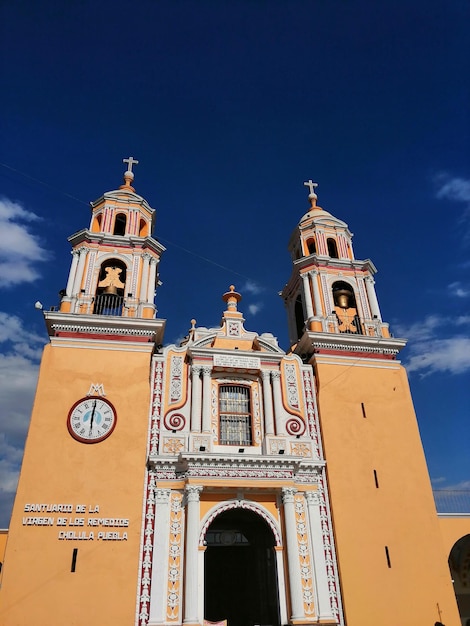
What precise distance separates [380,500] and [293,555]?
340 cm

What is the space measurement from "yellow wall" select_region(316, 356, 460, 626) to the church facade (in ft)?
0.15

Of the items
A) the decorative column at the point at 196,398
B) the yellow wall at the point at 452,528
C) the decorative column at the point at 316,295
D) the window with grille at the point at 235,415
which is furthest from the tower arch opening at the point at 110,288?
the yellow wall at the point at 452,528

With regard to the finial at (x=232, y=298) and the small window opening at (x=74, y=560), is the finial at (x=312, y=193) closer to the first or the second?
the finial at (x=232, y=298)

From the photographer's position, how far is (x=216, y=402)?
16.2m

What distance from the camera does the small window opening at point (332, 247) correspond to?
2148 cm

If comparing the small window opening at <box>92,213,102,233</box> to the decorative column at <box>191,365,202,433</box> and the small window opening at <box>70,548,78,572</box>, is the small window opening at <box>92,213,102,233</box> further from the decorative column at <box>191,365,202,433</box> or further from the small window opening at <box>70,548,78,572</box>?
the small window opening at <box>70,548,78,572</box>

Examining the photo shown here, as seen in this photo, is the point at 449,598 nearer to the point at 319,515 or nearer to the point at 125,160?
the point at 319,515

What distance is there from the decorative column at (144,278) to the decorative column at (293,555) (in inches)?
325

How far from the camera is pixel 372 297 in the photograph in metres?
19.9

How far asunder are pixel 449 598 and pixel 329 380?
23.6 feet

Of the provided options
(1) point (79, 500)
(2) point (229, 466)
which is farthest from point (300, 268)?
(1) point (79, 500)

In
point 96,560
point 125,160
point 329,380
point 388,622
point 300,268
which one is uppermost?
point 125,160

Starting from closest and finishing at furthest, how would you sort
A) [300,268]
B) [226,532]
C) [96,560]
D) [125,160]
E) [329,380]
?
[96,560] < [226,532] < [329,380] < [300,268] < [125,160]

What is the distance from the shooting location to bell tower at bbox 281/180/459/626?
45.4 feet
